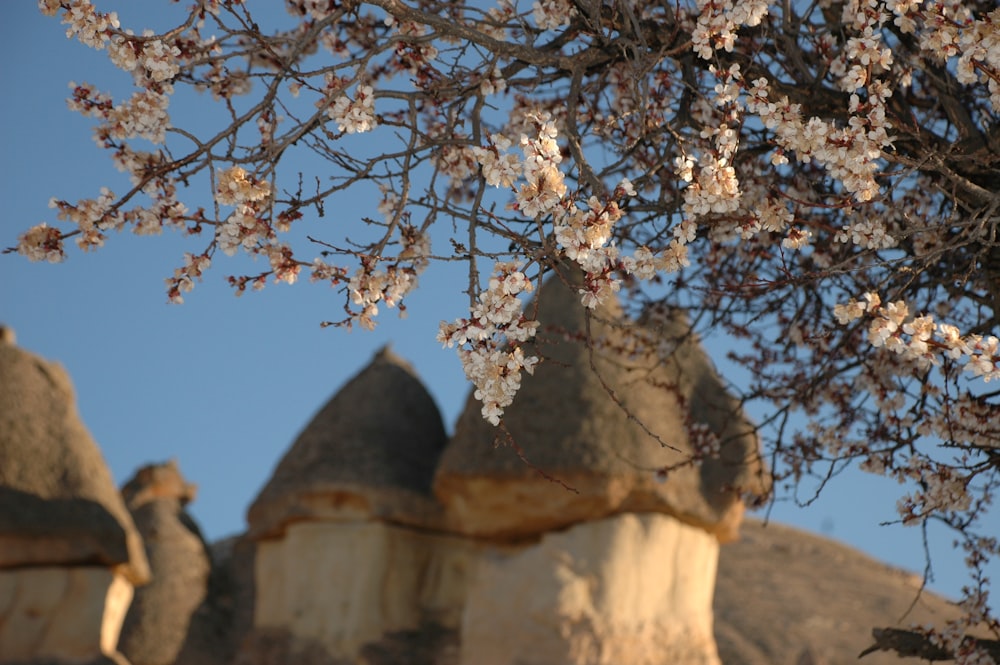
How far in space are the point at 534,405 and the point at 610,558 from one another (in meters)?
1.36

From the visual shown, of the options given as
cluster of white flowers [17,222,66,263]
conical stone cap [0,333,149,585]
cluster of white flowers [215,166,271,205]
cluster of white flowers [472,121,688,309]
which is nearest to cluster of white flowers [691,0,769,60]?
cluster of white flowers [472,121,688,309]

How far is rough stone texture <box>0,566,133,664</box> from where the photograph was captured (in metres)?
10.6

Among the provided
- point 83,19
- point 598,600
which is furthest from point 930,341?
point 598,600

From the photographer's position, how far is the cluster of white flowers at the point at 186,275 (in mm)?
4578

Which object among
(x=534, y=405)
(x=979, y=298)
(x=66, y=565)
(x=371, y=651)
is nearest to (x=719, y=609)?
(x=371, y=651)

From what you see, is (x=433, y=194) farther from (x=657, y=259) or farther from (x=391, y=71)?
(x=391, y=71)

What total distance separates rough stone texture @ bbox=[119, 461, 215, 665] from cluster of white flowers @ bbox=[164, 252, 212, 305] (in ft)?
40.0

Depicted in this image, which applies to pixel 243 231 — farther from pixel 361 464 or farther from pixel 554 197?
pixel 361 464

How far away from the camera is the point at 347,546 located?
12312 millimetres

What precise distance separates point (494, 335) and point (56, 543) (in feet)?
26.2

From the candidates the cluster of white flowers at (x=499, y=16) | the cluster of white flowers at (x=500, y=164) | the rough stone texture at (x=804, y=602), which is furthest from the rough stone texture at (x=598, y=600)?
the cluster of white flowers at (x=500, y=164)

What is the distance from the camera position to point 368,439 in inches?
499

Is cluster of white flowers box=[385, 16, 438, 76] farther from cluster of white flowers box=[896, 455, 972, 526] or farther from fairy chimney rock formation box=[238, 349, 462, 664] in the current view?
fairy chimney rock formation box=[238, 349, 462, 664]

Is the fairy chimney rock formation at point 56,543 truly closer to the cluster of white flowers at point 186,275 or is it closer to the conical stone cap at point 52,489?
the conical stone cap at point 52,489
